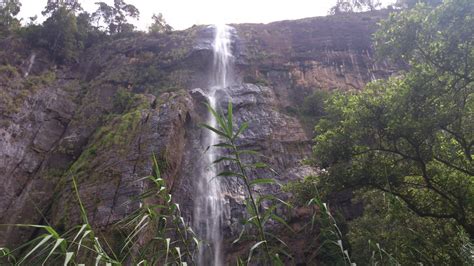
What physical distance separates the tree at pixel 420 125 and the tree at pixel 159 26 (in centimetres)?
2751

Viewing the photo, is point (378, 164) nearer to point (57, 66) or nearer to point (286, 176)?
point (286, 176)

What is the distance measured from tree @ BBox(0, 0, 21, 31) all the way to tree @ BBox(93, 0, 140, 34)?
6.60 m

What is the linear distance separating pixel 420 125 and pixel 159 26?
3063 centimetres

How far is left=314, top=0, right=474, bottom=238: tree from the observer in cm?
955

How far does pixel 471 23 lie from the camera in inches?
363

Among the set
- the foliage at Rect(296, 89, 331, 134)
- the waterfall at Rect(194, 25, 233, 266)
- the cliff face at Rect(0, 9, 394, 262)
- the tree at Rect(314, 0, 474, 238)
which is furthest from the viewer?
the foliage at Rect(296, 89, 331, 134)

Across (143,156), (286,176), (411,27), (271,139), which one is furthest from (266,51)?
(411,27)

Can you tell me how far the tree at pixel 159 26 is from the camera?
3538cm

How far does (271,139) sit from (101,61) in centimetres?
1602

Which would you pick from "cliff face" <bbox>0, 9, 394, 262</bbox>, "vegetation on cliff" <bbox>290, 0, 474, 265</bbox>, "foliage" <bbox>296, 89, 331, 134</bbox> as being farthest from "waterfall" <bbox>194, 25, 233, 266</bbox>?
"foliage" <bbox>296, 89, 331, 134</bbox>

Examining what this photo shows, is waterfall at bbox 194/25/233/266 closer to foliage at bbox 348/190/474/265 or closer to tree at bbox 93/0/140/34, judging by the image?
foliage at bbox 348/190/474/265

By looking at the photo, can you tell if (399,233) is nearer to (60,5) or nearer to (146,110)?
(146,110)

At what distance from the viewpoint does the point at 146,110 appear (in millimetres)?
20672

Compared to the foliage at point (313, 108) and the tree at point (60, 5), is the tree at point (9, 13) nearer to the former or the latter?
the tree at point (60, 5)
